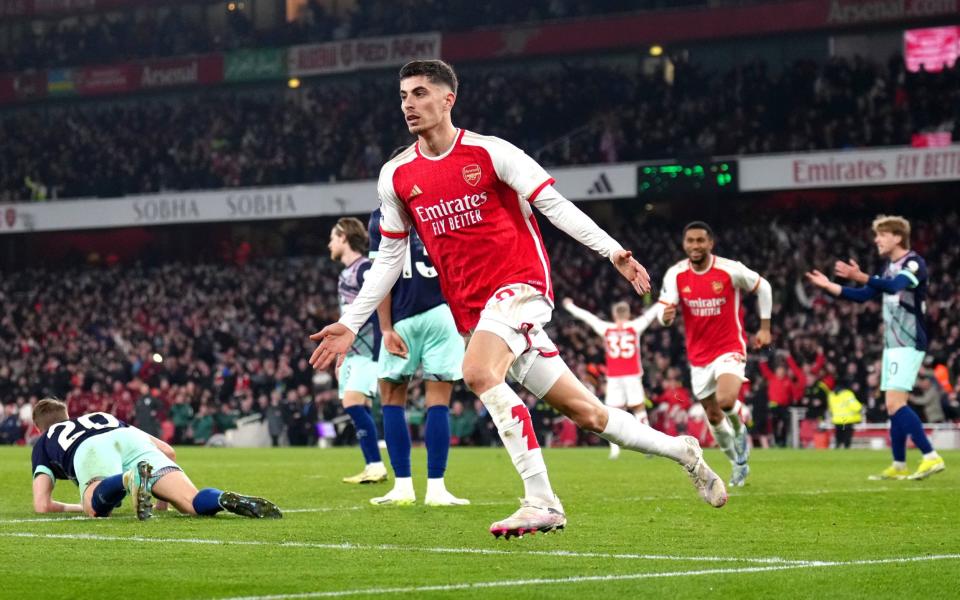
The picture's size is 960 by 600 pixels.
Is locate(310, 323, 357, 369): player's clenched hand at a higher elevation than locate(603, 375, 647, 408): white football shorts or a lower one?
higher

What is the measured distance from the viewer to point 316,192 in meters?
39.4

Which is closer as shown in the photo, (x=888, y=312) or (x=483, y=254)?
(x=483, y=254)

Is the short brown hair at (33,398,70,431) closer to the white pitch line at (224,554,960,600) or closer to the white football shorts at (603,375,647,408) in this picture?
the white pitch line at (224,554,960,600)

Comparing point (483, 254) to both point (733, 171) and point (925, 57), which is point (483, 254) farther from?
point (925, 57)

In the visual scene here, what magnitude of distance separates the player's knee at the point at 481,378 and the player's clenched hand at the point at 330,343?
61cm

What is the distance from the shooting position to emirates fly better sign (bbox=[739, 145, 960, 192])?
32.4 metres

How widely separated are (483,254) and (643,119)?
30765 millimetres

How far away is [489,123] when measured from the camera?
4028 cm

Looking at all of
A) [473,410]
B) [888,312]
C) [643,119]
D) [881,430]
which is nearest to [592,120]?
[643,119]

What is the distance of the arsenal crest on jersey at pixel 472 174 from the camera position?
7141mm

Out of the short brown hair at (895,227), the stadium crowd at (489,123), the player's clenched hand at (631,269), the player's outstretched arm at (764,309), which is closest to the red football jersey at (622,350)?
the short brown hair at (895,227)

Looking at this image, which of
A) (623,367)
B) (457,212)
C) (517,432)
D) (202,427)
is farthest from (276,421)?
(517,432)

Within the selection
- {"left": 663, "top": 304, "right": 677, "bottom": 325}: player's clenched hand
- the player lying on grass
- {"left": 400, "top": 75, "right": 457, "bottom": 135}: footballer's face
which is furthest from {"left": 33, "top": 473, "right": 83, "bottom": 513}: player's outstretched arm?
{"left": 663, "top": 304, "right": 677, "bottom": 325}: player's clenched hand

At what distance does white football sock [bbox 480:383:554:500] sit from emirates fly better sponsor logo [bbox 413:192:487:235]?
81 centimetres
